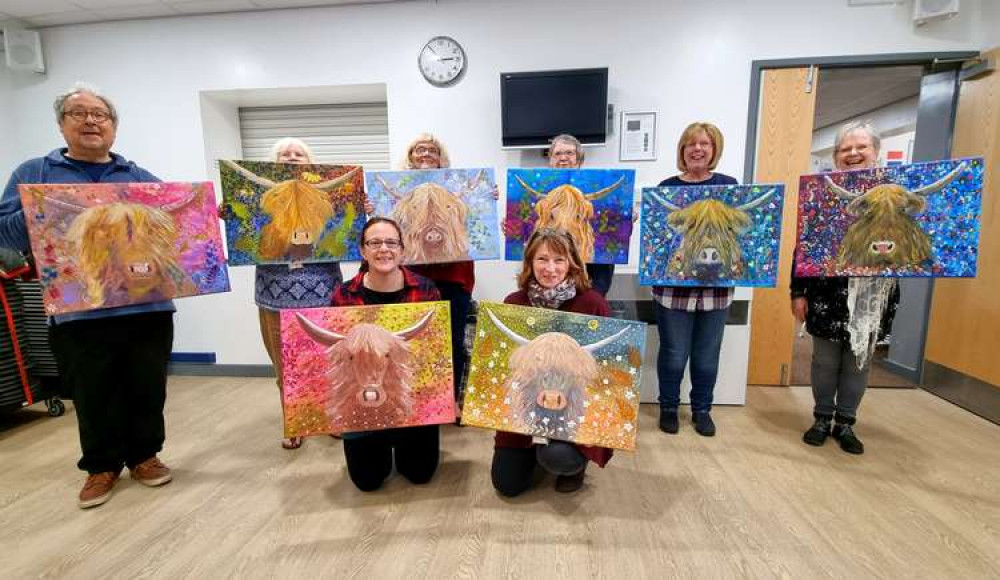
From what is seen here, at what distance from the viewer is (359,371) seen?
1601 mm

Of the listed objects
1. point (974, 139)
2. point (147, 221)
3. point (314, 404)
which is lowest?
point (314, 404)

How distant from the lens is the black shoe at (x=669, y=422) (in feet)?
8.03

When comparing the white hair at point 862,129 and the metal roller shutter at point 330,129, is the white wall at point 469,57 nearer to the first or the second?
the metal roller shutter at point 330,129

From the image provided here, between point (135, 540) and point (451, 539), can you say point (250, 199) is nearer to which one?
point (135, 540)

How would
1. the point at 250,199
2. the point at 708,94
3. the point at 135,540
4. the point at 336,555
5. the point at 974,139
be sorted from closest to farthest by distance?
the point at 336,555
the point at 135,540
the point at 250,199
the point at 974,139
the point at 708,94

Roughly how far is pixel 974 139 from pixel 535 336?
3.48 m

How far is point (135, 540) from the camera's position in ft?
5.35

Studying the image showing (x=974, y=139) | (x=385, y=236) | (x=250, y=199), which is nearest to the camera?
(x=385, y=236)

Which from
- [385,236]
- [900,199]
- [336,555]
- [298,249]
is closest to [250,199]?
[298,249]

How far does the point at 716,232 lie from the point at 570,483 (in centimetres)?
137

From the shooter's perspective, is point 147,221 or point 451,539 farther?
point 147,221

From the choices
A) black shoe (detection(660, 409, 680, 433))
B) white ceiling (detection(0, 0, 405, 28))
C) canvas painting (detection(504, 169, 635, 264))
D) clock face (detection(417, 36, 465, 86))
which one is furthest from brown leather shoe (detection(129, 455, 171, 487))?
white ceiling (detection(0, 0, 405, 28))

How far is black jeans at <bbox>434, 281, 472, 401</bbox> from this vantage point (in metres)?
2.32

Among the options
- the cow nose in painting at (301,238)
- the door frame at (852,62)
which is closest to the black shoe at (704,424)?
the door frame at (852,62)
